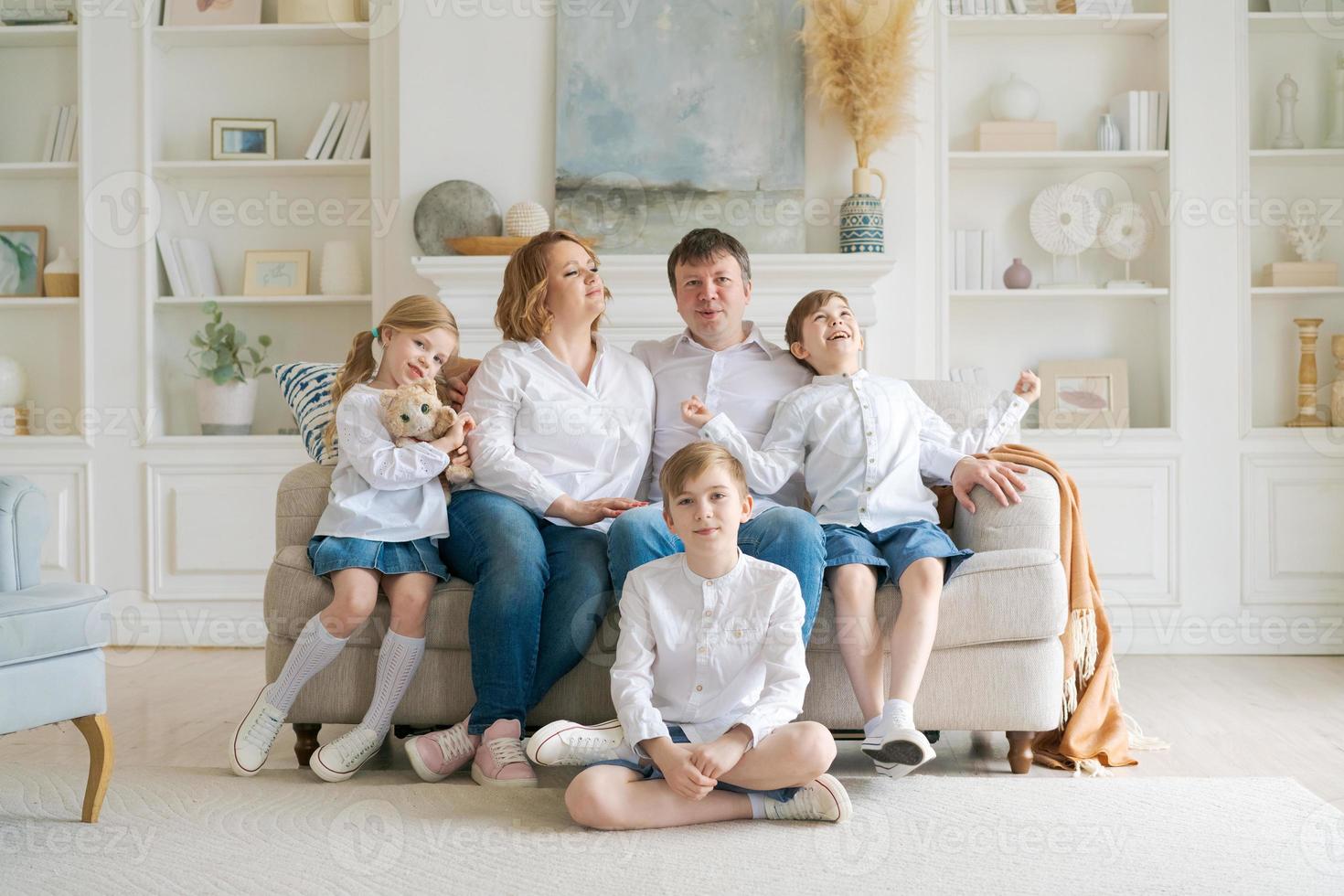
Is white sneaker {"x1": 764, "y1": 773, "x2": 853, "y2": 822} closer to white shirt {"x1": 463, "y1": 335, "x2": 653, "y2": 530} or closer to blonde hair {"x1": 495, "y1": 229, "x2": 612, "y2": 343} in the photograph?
white shirt {"x1": 463, "y1": 335, "x2": 653, "y2": 530}

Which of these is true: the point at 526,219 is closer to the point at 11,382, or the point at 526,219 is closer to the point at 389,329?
the point at 389,329

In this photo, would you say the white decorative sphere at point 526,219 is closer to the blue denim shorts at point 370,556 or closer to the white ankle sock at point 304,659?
the blue denim shorts at point 370,556

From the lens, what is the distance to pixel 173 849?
1752 millimetres

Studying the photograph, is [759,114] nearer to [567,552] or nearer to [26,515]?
[567,552]

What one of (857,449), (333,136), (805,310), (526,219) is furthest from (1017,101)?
(333,136)

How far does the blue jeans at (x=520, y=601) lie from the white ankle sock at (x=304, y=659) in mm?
265

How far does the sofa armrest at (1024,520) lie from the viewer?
2.27 metres

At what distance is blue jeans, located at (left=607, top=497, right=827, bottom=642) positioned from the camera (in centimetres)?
207

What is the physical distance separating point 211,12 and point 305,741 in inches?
110

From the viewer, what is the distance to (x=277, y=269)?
4.10 metres

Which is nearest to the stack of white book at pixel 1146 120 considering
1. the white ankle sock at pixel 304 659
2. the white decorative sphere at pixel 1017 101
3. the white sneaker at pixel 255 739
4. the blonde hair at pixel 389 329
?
the white decorative sphere at pixel 1017 101

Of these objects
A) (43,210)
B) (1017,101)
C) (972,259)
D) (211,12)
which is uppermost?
(211,12)

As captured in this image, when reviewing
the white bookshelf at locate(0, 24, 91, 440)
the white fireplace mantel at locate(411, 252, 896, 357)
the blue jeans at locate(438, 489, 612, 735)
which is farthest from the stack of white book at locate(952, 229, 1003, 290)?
the white bookshelf at locate(0, 24, 91, 440)

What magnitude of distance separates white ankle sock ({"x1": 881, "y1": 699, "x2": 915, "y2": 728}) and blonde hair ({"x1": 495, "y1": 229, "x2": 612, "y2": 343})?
42.3 inches
